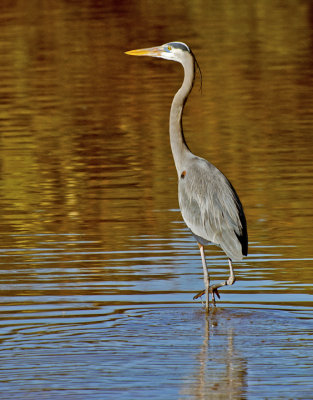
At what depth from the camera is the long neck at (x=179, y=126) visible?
11016mm

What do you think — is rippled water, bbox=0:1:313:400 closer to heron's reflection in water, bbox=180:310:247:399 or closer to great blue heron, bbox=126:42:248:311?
heron's reflection in water, bbox=180:310:247:399

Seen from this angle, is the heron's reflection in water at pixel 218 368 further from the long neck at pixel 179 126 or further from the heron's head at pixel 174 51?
the heron's head at pixel 174 51

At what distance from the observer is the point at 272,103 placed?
24031mm

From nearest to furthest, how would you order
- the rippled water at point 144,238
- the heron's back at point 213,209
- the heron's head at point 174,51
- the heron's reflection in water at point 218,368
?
the heron's reflection in water at point 218,368 < the rippled water at point 144,238 < the heron's back at point 213,209 < the heron's head at point 174,51

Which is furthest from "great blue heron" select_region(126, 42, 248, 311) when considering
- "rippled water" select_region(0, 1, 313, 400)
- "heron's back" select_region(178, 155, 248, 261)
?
"rippled water" select_region(0, 1, 313, 400)

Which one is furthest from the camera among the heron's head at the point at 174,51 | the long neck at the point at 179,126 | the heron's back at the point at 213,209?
the heron's head at the point at 174,51

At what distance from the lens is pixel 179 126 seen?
11242 mm

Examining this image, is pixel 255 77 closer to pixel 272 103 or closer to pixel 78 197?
pixel 272 103

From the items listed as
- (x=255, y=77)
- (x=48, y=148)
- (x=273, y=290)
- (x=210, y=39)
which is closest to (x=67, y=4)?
(x=210, y=39)

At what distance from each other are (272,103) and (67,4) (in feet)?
106

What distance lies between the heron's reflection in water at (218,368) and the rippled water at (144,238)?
0.07 feet

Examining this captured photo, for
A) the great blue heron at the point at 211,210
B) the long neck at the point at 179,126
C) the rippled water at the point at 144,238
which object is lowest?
the rippled water at the point at 144,238

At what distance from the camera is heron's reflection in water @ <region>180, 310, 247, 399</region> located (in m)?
7.86

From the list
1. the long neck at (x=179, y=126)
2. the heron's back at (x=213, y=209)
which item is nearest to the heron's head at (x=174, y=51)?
the long neck at (x=179, y=126)
